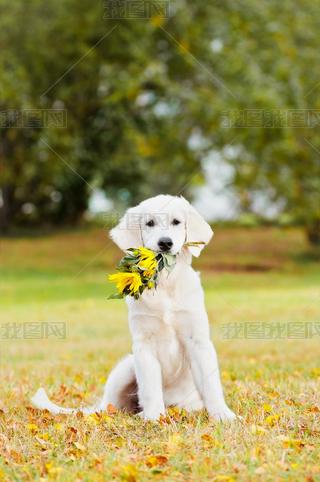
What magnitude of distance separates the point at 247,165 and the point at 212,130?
1.46 m

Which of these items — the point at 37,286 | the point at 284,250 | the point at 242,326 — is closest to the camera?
the point at 242,326

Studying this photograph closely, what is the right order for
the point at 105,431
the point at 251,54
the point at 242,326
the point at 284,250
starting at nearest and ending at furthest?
1. the point at 105,431
2. the point at 242,326
3. the point at 251,54
4. the point at 284,250

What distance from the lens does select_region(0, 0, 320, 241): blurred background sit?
20.5m

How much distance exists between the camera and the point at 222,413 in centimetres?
500

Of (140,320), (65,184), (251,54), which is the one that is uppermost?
(251,54)

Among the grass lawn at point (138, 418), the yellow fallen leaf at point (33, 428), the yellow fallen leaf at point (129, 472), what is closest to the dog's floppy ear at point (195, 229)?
the grass lawn at point (138, 418)

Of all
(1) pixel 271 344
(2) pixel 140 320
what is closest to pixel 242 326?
(1) pixel 271 344

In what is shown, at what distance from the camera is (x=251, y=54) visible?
20875mm

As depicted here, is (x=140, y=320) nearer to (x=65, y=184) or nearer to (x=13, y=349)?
(x=13, y=349)

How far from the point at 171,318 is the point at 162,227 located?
0.61 metres

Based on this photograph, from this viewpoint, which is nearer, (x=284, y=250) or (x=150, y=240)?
(x=150, y=240)

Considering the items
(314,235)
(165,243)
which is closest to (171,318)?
(165,243)

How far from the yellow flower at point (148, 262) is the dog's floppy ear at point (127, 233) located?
0.29 metres

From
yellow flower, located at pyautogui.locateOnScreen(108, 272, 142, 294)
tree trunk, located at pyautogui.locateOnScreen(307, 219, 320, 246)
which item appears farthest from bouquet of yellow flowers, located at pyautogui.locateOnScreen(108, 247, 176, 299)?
tree trunk, located at pyautogui.locateOnScreen(307, 219, 320, 246)
